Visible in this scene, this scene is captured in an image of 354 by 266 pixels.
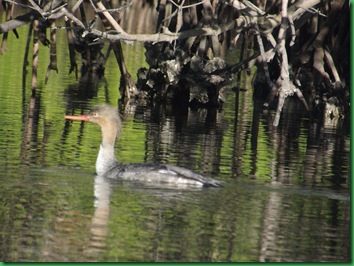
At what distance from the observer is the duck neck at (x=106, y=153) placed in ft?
34.9

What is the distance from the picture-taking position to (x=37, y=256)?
7.30 m

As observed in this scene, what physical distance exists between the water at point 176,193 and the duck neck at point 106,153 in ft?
0.44

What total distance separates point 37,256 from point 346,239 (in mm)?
2497

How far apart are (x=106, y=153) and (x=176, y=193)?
54.6 inches

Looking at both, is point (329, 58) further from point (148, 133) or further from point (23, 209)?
point (23, 209)

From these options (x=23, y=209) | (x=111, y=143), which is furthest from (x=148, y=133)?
(x=23, y=209)

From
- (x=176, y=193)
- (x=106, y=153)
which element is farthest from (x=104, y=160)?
(x=176, y=193)

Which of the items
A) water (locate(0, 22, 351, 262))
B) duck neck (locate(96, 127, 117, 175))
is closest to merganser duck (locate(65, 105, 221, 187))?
duck neck (locate(96, 127, 117, 175))

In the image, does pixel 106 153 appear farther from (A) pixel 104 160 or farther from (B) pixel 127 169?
(B) pixel 127 169

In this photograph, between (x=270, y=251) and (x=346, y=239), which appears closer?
(x=270, y=251)

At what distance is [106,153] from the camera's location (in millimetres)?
10867

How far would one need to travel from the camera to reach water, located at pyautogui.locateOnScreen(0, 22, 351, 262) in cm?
775

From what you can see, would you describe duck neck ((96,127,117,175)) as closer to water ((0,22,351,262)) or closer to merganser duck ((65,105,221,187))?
merganser duck ((65,105,221,187))

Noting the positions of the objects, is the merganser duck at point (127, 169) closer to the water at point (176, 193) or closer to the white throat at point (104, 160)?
the white throat at point (104, 160)
